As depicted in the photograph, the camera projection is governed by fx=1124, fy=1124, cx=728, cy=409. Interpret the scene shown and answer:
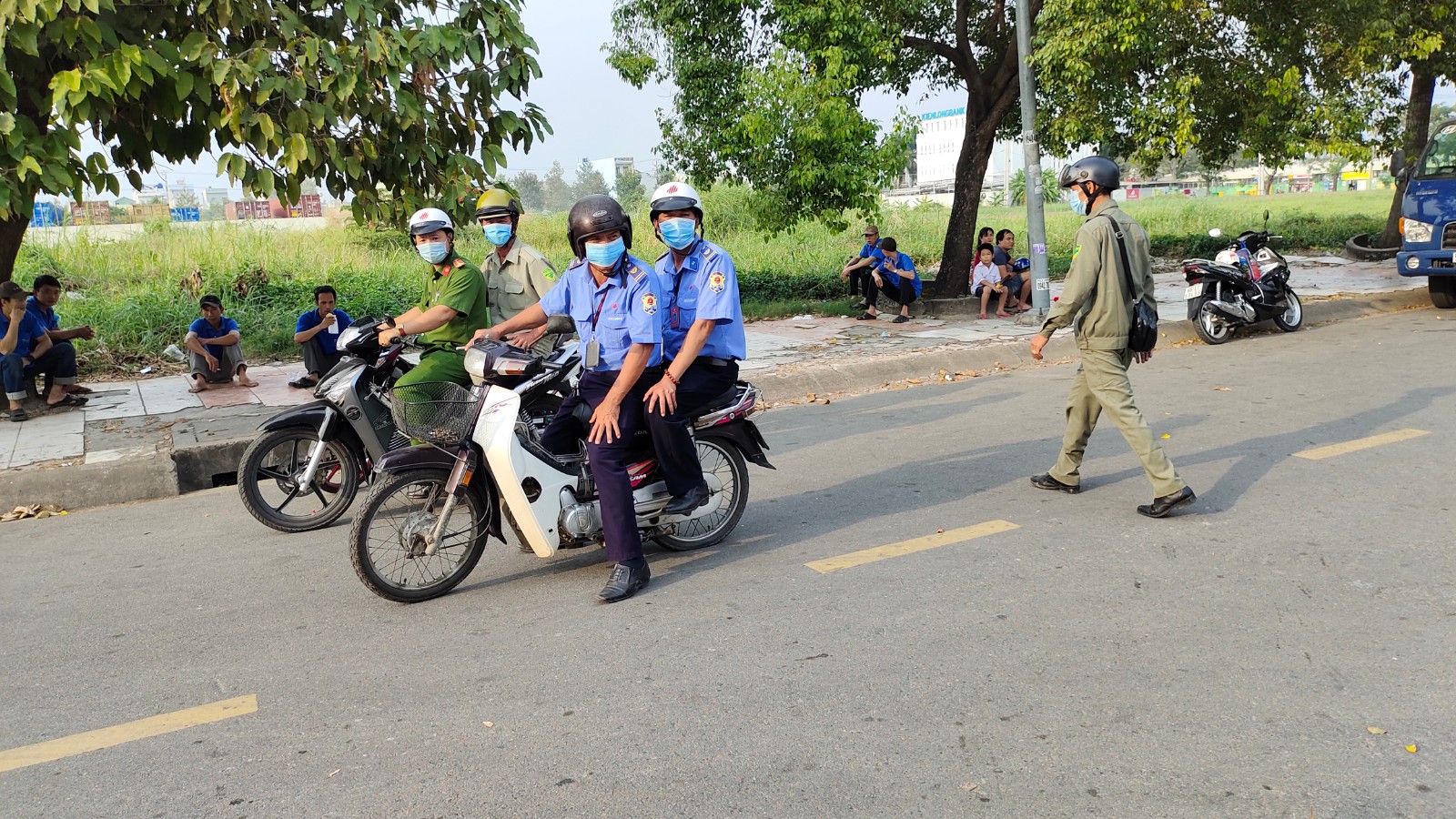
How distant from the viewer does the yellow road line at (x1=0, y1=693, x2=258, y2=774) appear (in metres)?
3.26

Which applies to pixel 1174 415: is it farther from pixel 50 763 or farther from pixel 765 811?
pixel 50 763

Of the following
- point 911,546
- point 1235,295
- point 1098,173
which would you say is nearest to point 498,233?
point 911,546

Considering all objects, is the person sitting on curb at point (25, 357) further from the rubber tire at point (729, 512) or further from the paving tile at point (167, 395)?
the rubber tire at point (729, 512)

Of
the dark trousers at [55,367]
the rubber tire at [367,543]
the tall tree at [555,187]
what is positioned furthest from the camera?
the tall tree at [555,187]

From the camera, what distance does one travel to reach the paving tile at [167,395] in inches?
361

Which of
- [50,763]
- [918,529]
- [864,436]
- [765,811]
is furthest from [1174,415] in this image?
[50,763]

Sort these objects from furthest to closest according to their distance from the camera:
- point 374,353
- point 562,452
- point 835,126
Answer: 1. point 835,126
2. point 374,353
3. point 562,452

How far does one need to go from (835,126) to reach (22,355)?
7.93 metres

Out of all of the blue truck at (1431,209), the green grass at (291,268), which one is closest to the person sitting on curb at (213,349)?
the green grass at (291,268)

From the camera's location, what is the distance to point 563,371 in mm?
4949

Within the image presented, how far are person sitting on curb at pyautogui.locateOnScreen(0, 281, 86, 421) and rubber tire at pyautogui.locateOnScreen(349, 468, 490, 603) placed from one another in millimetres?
5928

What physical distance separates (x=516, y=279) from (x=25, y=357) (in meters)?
5.29

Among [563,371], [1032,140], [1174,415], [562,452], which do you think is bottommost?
[1174,415]

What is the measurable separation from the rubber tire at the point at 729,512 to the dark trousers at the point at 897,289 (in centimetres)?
912
